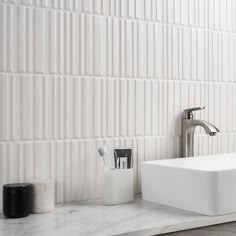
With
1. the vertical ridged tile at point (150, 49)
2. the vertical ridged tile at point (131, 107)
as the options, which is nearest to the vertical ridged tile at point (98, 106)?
the vertical ridged tile at point (131, 107)

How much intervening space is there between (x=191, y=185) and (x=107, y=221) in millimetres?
293

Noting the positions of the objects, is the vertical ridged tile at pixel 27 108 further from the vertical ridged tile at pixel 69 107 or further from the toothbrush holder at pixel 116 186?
the toothbrush holder at pixel 116 186

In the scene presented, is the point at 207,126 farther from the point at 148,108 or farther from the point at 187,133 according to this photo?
the point at 148,108

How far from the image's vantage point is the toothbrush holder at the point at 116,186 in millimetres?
1555

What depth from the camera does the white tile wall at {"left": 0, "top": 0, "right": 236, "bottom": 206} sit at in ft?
4.89

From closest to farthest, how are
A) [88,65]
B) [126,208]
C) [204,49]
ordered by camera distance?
[126,208] < [88,65] < [204,49]

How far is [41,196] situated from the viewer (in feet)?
4.78

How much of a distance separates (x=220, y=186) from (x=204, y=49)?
28.2 inches

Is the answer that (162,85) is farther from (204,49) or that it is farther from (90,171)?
(90,171)

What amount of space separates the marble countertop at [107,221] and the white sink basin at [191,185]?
0.03m

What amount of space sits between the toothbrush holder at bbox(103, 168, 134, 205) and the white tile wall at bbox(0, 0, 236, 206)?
10 cm

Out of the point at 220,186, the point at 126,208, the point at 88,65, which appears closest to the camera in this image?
the point at 220,186

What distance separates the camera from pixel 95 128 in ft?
5.38

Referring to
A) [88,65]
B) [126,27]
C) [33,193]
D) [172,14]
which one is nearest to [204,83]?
[172,14]
